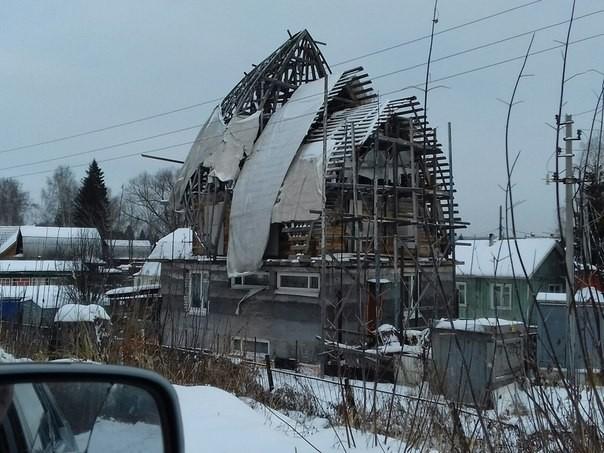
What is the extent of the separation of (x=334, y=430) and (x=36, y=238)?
59.1 meters

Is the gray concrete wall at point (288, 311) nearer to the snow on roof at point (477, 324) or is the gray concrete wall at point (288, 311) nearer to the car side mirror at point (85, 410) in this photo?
the snow on roof at point (477, 324)

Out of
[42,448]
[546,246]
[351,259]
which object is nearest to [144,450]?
[42,448]

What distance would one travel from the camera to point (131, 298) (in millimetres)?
10469

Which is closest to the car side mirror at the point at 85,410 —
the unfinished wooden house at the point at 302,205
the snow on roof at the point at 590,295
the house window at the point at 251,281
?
the snow on roof at the point at 590,295

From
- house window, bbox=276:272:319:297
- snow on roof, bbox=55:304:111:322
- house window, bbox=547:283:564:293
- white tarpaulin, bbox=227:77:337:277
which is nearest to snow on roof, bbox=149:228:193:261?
white tarpaulin, bbox=227:77:337:277

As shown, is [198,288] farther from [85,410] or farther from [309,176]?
[85,410]

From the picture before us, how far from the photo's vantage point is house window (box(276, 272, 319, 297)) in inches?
747

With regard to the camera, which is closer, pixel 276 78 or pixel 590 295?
pixel 590 295

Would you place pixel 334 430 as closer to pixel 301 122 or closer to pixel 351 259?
pixel 351 259

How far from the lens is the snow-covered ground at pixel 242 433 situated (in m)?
5.04

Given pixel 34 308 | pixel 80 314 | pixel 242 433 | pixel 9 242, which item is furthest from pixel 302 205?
pixel 9 242

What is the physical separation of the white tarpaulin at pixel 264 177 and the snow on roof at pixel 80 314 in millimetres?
9827

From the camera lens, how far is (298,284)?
64.2 feet

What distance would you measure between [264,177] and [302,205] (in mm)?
2208
